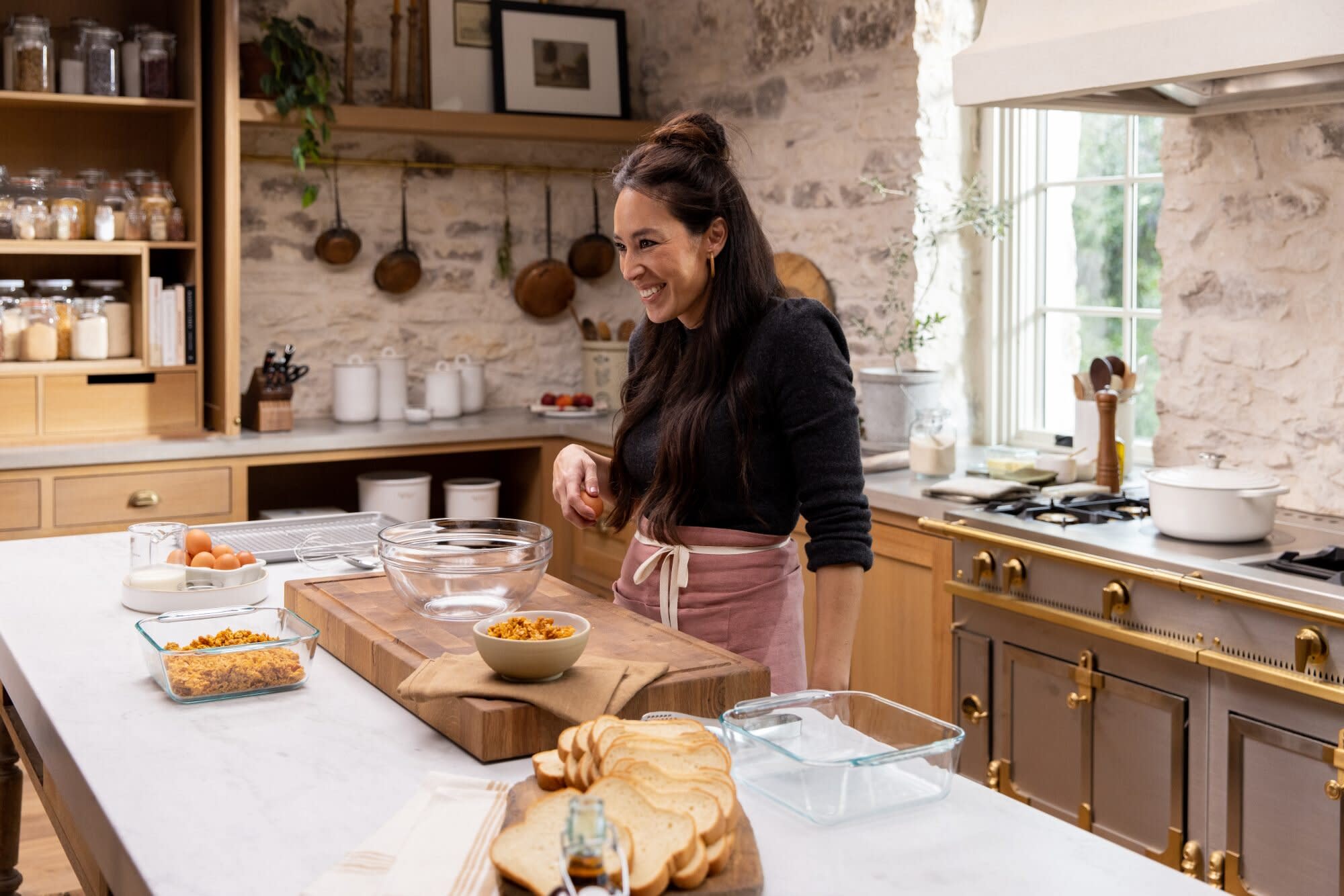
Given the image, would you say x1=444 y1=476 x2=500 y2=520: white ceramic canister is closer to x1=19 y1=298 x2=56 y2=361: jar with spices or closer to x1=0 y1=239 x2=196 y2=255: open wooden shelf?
x1=0 y1=239 x2=196 y2=255: open wooden shelf

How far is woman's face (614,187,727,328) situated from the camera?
2.15m

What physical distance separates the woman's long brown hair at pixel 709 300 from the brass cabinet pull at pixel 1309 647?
1.06 meters

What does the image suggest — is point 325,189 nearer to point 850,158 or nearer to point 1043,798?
point 850,158

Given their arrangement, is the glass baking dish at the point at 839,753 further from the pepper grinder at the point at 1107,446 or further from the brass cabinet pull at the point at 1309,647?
the pepper grinder at the point at 1107,446

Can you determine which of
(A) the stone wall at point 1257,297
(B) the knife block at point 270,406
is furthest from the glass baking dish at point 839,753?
(B) the knife block at point 270,406

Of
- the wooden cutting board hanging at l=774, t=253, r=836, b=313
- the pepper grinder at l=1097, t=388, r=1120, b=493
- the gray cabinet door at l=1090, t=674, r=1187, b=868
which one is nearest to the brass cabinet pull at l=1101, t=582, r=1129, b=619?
the gray cabinet door at l=1090, t=674, r=1187, b=868

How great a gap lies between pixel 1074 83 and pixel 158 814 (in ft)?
7.53

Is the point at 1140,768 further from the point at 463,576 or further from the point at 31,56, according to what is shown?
the point at 31,56

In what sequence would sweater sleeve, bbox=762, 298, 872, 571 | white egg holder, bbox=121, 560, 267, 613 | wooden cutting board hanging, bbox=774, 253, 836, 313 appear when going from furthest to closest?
wooden cutting board hanging, bbox=774, 253, 836, 313 < white egg holder, bbox=121, 560, 267, 613 < sweater sleeve, bbox=762, 298, 872, 571

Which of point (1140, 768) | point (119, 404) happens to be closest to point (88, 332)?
point (119, 404)

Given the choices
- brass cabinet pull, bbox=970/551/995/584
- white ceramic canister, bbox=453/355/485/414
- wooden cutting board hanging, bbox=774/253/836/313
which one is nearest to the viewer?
brass cabinet pull, bbox=970/551/995/584

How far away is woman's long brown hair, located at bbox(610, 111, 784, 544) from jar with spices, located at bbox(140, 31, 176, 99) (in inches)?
106

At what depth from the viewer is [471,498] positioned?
189 inches

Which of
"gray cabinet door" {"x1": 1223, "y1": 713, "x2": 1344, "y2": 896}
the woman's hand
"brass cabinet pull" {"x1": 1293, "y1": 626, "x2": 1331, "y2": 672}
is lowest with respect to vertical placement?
"gray cabinet door" {"x1": 1223, "y1": 713, "x2": 1344, "y2": 896}
